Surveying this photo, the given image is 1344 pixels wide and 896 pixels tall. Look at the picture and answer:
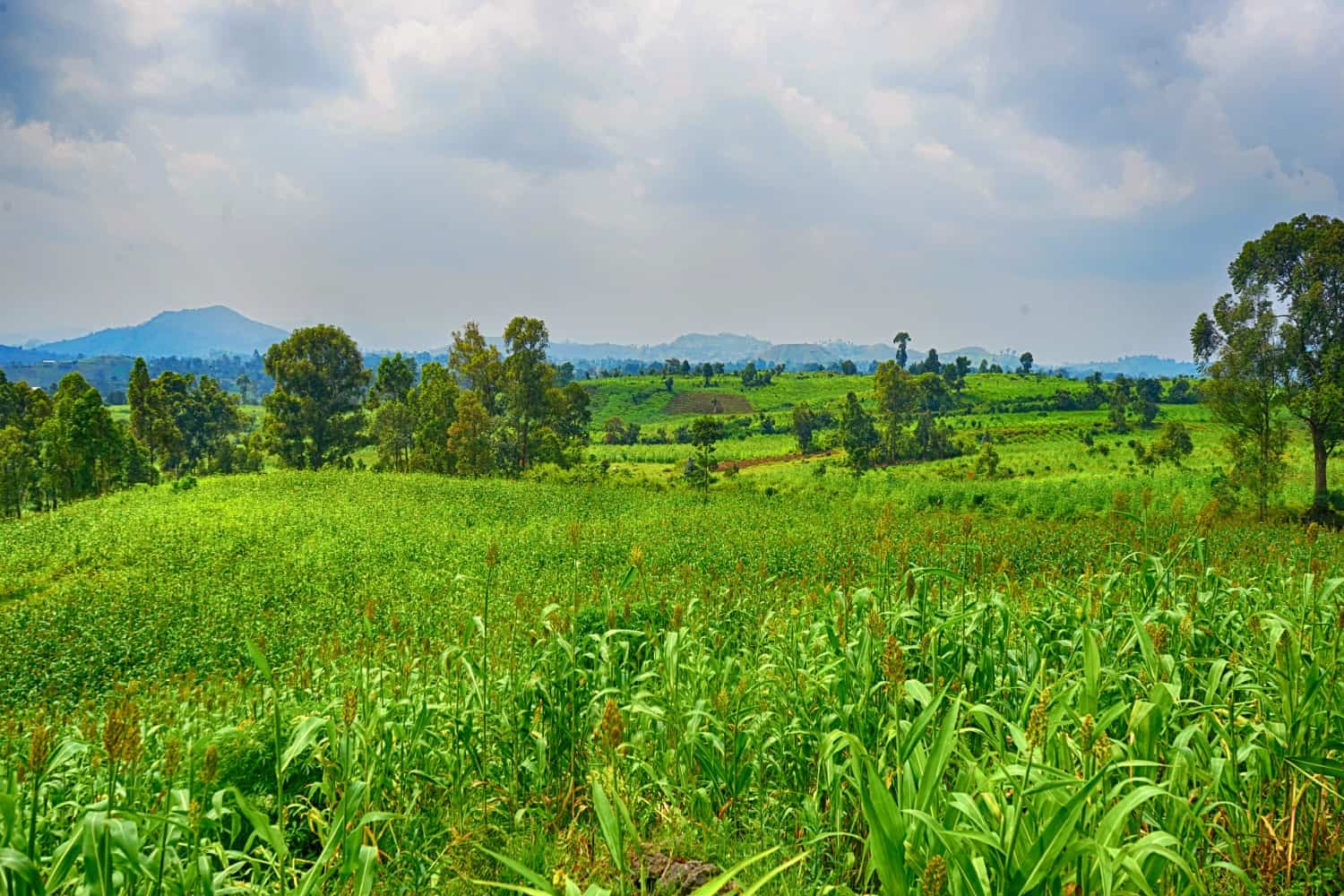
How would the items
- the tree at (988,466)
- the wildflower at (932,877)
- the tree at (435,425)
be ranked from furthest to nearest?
the tree at (435,425), the tree at (988,466), the wildflower at (932,877)

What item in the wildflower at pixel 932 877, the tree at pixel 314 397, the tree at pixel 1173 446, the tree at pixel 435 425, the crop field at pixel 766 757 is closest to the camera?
the wildflower at pixel 932 877

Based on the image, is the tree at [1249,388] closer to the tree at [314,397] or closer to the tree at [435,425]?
the tree at [435,425]

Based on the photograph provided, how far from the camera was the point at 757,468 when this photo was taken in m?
41.4

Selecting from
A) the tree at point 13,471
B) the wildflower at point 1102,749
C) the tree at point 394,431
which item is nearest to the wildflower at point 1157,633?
the wildflower at point 1102,749

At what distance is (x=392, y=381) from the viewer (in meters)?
40.6

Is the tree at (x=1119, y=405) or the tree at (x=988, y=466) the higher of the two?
the tree at (x=1119, y=405)

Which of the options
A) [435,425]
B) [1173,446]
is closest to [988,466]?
[1173,446]

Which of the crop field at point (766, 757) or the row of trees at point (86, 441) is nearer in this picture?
the crop field at point (766, 757)

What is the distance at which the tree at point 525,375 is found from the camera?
34.0 metres

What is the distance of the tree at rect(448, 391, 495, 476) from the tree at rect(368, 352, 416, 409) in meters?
7.79

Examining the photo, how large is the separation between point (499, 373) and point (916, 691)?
3357cm

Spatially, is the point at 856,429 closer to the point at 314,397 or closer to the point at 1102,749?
the point at 314,397

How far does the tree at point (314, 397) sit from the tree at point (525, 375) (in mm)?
10234

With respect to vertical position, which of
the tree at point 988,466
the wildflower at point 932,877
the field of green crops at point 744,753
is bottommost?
the tree at point 988,466
